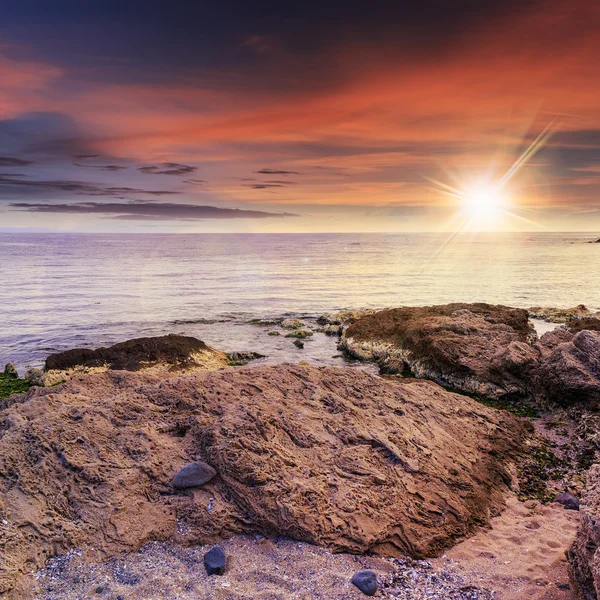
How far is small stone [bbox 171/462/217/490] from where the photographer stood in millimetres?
6883

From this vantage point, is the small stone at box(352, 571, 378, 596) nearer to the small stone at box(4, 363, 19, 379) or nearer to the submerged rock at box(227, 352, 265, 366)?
the submerged rock at box(227, 352, 265, 366)

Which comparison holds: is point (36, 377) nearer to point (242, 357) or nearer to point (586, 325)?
point (242, 357)

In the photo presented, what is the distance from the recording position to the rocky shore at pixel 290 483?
19.3 feet

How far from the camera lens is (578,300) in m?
36.6

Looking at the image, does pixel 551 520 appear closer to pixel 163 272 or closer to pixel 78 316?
pixel 78 316

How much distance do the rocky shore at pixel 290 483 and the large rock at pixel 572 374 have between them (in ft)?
2.44

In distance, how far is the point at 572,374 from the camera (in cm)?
1223

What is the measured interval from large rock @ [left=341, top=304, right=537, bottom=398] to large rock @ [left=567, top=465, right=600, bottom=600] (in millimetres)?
8264

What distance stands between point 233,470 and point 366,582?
7.83 feet

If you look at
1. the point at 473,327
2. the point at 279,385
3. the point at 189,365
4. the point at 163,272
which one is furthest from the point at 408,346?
the point at 163,272

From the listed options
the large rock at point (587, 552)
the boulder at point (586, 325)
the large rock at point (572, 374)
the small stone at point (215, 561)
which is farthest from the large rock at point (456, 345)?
the small stone at point (215, 561)

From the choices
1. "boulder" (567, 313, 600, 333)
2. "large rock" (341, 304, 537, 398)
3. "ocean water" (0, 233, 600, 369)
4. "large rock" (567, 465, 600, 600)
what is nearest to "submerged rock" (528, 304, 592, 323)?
"ocean water" (0, 233, 600, 369)

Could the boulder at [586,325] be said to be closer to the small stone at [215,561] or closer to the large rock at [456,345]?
the large rock at [456,345]

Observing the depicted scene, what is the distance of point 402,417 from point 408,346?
31.0 ft
